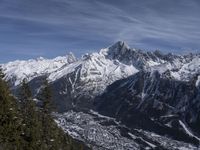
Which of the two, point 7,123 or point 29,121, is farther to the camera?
point 29,121

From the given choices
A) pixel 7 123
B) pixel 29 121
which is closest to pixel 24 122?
pixel 29 121

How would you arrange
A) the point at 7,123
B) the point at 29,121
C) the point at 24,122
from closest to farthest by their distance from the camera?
the point at 7,123 → the point at 24,122 → the point at 29,121

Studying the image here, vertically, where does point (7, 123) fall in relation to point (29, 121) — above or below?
above

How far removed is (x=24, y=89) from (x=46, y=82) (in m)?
6.39

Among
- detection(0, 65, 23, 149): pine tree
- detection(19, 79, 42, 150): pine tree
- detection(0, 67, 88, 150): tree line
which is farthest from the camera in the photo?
detection(19, 79, 42, 150): pine tree

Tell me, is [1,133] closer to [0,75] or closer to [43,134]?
[0,75]

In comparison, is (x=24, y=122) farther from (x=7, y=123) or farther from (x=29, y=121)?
(x=7, y=123)

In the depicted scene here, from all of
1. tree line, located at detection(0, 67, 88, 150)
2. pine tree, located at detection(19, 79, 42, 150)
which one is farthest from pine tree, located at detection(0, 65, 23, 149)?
pine tree, located at detection(19, 79, 42, 150)

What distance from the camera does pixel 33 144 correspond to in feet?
252

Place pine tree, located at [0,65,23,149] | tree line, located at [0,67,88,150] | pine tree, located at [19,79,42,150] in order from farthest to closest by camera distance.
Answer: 1. pine tree, located at [19,79,42,150]
2. tree line, located at [0,67,88,150]
3. pine tree, located at [0,65,23,149]

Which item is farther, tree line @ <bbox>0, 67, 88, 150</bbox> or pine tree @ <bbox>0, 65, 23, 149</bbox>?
tree line @ <bbox>0, 67, 88, 150</bbox>

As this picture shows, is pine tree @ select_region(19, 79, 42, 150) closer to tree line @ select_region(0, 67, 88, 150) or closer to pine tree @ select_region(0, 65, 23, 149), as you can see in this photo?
tree line @ select_region(0, 67, 88, 150)

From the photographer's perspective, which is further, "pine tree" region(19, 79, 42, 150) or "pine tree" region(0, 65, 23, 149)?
"pine tree" region(19, 79, 42, 150)

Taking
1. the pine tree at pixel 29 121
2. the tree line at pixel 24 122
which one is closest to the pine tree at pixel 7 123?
the tree line at pixel 24 122
